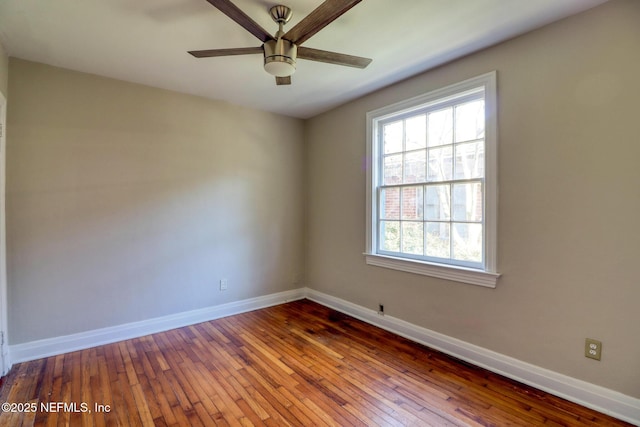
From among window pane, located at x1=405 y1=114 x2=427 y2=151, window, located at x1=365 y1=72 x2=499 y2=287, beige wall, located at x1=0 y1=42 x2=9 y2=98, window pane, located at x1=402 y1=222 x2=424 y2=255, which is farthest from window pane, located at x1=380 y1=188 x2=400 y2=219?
beige wall, located at x1=0 y1=42 x2=9 y2=98

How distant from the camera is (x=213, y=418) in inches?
72.7

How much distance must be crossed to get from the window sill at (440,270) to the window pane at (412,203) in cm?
45

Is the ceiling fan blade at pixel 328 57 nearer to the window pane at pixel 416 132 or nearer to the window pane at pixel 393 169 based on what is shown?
the window pane at pixel 416 132

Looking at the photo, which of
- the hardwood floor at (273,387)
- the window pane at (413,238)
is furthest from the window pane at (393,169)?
the hardwood floor at (273,387)

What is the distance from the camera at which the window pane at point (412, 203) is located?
2924 mm

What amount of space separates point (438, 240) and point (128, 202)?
3.01m

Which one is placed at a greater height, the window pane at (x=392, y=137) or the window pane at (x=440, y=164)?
the window pane at (x=392, y=137)

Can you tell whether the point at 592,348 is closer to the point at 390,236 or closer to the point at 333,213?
the point at 390,236

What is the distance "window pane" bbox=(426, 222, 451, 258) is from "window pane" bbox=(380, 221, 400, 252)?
1.21 ft

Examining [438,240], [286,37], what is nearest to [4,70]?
[286,37]

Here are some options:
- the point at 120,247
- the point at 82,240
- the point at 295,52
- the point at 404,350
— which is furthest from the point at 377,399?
the point at 82,240

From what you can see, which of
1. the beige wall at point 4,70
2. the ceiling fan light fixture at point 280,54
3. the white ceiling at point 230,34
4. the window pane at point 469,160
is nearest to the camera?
the ceiling fan light fixture at point 280,54

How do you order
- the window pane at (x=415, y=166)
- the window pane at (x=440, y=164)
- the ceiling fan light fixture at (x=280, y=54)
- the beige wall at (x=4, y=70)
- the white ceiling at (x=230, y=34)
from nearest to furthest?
the ceiling fan light fixture at (x=280, y=54) < the white ceiling at (x=230, y=34) < the beige wall at (x=4, y=70) < the window pane at (x=440, y=164) < the window pane at (x=415, y=166)

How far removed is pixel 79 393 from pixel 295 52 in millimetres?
2715
